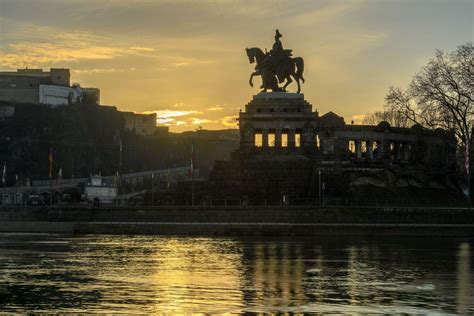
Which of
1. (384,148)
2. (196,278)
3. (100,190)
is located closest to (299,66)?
(384,148)

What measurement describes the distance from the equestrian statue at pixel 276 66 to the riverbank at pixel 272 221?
30.9 metres

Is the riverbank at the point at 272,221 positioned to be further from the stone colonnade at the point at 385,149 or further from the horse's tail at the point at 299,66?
the horse's tail at the point at 299,66

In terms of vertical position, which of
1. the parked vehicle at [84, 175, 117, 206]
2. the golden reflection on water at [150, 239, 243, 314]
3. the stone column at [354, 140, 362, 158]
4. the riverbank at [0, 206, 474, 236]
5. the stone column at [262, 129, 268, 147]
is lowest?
the golden reflection on water at [150, 239, 243, 314]

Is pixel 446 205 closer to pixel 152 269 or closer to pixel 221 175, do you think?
pixel 221 175

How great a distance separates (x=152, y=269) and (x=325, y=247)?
758 inches

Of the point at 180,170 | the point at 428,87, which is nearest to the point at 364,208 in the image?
the point at 428,87

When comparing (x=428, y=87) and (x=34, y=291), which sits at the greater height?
(x=428, y=87)


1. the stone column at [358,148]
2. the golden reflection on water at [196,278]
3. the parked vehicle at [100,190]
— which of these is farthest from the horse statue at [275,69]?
the golden reflection on water at [196,278]

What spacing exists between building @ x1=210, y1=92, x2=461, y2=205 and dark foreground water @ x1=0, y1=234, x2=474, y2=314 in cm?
2086

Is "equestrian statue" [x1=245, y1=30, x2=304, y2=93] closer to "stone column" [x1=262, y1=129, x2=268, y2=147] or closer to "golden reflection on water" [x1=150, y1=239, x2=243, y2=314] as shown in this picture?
"stone column" [x1=262, y1=129, x2=268, y2=147]

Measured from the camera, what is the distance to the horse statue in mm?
108875

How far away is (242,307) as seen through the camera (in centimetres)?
3334

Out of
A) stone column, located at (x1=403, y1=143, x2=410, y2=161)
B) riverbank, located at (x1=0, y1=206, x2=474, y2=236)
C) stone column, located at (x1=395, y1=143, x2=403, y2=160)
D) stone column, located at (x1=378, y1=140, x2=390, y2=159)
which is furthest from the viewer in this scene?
stone column, located at (x1=403, y1=143, x2=410, y2=161)

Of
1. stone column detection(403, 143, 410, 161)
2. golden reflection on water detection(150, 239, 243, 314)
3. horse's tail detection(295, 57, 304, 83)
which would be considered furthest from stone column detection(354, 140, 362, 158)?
golden reflection on water detection(150, 239, 243, 314)
